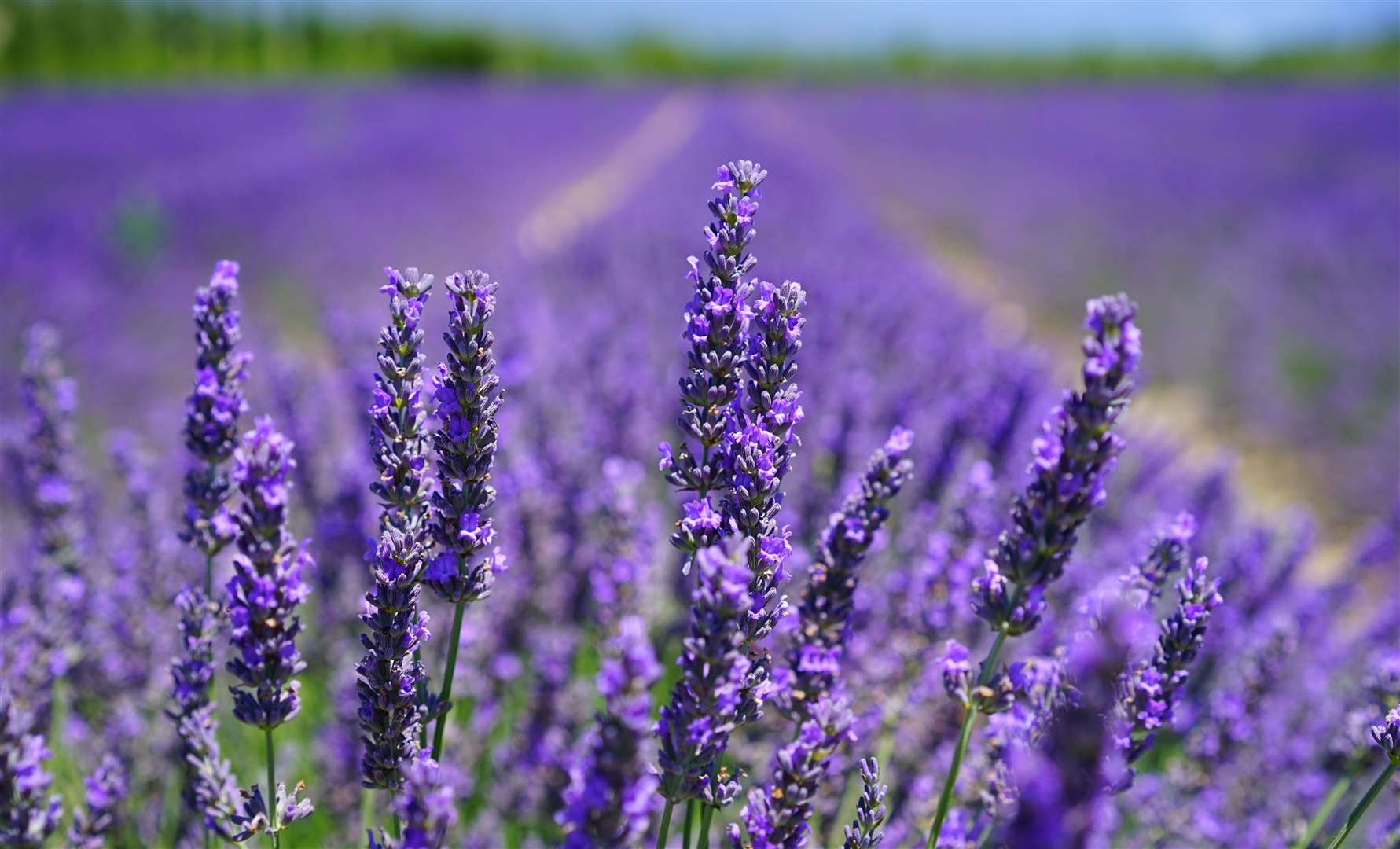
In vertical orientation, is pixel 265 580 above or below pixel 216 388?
below

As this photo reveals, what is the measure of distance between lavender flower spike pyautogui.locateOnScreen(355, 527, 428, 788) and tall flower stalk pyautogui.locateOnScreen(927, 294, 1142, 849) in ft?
2.16

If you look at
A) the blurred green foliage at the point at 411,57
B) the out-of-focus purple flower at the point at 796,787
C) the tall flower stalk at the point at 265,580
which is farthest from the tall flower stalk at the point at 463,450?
the blurred green foliage at the point at 411,57

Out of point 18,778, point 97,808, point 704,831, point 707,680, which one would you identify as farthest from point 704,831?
point 97,808

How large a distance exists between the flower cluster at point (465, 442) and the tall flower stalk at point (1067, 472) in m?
0.62

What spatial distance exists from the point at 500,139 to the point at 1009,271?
11.0 metres

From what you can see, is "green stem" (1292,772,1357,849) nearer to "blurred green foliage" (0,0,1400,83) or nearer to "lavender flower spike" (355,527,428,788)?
"lavender flower spike" (355,527,428,788)

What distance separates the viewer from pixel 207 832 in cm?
137

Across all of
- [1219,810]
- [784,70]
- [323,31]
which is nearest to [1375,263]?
[1219,810]

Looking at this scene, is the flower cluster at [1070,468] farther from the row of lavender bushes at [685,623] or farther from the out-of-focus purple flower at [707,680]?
the out-of-focus purple flower at [707,680]

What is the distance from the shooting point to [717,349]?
116 cm

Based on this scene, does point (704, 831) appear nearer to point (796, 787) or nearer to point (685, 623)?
point (796, 787)

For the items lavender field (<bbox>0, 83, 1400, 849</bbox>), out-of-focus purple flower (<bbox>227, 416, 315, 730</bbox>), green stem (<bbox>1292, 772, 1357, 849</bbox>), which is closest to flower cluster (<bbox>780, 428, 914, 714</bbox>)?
lavender field (<bbox>0, 83, 1400, 849</bbox>)

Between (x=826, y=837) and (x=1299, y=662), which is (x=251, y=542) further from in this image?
(x=1299, y=662)

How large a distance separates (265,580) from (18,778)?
429 millimetres
